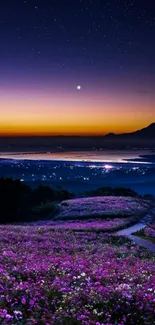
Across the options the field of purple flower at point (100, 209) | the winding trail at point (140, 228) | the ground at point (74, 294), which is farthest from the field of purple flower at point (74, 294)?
the field of purple flower at point (100, 209)

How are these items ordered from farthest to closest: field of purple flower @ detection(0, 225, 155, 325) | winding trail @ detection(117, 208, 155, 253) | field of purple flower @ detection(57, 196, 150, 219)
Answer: field of purple flower @ detection(57, 196, 150, 219) → winding trail @ detection(117, 208, 155, 253) → field of purple flower @ detection(0, 225, 155, 325)

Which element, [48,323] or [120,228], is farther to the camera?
[120,228]

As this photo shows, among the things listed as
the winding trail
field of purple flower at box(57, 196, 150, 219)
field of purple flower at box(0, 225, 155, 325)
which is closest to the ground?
field of purple flower at box(0, 225, 155, 325)

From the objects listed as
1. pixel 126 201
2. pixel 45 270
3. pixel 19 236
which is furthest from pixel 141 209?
pixel 45 270

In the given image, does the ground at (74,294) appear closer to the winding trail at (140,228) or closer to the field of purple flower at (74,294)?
the field of purple flower at (74,294)

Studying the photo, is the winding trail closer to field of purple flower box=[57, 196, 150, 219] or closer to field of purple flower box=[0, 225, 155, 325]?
field of purple flower box=[57, 196, 150, 219]

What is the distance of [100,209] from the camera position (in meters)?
56.0

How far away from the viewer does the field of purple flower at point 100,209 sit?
52969mm

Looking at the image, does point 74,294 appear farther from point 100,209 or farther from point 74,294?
point 100,209

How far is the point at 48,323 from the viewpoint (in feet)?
32.0

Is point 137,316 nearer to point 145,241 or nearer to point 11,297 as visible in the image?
point 11,297

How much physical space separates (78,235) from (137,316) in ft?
77.3

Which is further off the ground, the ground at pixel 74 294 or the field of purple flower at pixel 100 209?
the ground at pixel 74 294

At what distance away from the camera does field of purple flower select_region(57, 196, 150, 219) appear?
53.0 metres
